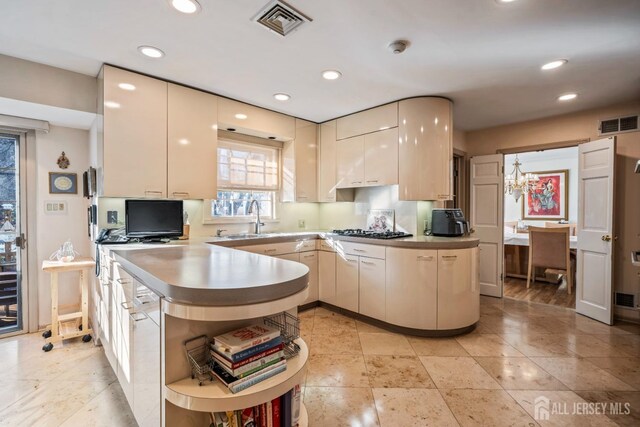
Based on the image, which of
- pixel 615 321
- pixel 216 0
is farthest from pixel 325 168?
pixel 615 321

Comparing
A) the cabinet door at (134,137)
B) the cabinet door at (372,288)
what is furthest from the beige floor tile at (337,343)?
the cabinet door at (134,137)

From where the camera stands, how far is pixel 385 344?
8.91ft

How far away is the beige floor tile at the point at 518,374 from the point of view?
207cm

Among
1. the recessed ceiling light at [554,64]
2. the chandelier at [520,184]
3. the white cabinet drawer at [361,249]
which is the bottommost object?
the white cabinet drawer at [361,249]

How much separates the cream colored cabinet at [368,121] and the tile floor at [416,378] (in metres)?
2.25

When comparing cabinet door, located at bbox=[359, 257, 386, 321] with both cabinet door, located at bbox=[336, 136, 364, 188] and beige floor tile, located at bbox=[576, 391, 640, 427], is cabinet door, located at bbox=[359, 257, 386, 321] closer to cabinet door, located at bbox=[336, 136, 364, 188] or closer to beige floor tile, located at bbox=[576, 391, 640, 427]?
cabinet door, located at bbox=[336, 136, 364, 188]

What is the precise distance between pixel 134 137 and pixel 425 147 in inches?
109

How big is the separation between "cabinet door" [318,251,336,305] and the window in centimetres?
95

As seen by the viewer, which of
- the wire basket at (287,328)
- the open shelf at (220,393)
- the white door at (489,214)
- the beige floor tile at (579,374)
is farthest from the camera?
the white door at (489,214)

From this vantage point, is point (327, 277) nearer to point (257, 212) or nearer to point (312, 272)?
point (312, 272)

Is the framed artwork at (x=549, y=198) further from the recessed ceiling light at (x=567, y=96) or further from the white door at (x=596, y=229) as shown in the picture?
the recessed ceiling light at (x=567, y=96)

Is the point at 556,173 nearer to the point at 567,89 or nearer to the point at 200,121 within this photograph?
the point at 567,89

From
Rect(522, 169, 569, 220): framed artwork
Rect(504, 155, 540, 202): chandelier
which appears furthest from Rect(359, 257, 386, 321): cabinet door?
Rect(522, 169, 569, 220): framed artwork

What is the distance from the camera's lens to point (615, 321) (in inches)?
130
